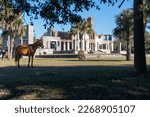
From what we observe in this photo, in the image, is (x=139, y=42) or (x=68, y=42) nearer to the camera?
(x=139, y=42)

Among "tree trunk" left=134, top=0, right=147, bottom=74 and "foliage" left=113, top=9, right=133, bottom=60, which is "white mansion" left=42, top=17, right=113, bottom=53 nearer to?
"foliage" left=113, top=9, right=133, bottom=60

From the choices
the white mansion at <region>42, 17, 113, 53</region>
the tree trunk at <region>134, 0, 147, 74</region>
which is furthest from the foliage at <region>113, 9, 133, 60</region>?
the white mansion at <region>42, 17, 113, 53</region>

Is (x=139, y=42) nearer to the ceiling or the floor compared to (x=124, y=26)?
nearer to the floor

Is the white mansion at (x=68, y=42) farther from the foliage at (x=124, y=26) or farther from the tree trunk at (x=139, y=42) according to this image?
the tree trunk at (x=139, y=42)

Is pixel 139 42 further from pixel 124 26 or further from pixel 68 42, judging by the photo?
pixel 68 42

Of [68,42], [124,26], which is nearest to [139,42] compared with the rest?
[124,26]

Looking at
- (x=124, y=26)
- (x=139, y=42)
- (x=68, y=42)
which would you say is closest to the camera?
(x=139, y=42)

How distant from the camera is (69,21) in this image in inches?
651

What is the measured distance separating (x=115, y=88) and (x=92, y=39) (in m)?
141

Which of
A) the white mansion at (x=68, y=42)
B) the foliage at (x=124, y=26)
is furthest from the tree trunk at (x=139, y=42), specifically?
the white mansion at (x=68, y=42)

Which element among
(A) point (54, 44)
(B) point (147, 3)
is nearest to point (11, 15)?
(B) point (147, 3)

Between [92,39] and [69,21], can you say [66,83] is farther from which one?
[92,39]

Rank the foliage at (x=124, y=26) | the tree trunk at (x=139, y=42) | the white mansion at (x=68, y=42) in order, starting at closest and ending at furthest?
the tree trunk at (x=139, y=42)
the foliage at (x=124, y=26)
the white mansion at (x=68, y=42)

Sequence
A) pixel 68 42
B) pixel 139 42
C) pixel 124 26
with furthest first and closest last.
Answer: pixel 68 42, pixel 124 26, pixel 139 42
